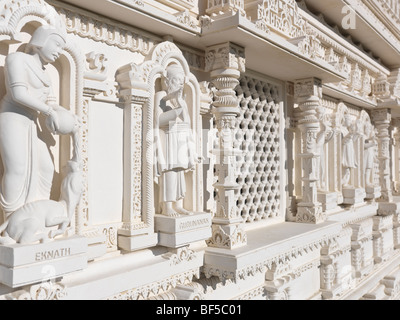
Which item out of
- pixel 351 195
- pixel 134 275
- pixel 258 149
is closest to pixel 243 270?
pixel 134 275

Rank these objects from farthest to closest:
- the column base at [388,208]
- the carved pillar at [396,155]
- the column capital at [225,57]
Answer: the carved pillar at [396,155] < the column base at [388,208] < the column capital at [225,57]

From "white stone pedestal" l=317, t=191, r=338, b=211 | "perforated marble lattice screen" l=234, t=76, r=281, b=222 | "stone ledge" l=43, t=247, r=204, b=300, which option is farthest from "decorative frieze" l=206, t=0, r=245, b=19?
"white stone pedestal" l=317, t=191, r=338, b=211

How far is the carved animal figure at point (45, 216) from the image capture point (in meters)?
1.84

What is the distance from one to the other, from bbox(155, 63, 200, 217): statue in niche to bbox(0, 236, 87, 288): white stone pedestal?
859mm

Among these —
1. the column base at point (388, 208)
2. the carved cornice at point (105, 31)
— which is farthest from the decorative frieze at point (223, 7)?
the column base at point (388, 208)

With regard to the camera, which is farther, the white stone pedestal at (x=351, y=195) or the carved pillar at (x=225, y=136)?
the white stone pedestal at (x=351, y=195)

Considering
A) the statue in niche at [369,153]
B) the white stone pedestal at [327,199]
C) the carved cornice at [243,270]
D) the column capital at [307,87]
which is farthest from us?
the statue in niche at [369,153]

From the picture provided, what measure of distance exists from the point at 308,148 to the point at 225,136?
1608mm

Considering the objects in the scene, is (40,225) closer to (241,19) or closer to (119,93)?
(119,93)

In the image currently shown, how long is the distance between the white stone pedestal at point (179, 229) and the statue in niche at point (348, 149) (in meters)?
3.50

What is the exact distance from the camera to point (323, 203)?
15.6 feet

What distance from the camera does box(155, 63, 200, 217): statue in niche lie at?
107 inches

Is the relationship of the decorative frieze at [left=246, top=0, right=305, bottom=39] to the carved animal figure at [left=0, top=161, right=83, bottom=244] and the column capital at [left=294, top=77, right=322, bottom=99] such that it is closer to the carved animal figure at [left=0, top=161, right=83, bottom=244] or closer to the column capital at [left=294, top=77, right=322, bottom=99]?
the column capital at [left=294, top=77, right=322, bottom=99]

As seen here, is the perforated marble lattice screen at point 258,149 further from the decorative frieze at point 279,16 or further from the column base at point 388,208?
the column base at point 388,208
